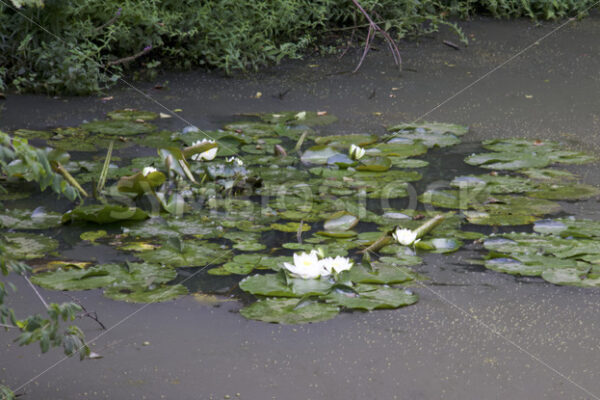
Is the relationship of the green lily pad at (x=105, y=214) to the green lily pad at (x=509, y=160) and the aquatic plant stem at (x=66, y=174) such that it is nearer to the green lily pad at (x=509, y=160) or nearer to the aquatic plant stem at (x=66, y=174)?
the aquatic plant stem at (x=66, y=174)

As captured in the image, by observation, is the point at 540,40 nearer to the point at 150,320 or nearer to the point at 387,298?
the point at 387,298

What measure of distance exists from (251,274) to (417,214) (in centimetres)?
72

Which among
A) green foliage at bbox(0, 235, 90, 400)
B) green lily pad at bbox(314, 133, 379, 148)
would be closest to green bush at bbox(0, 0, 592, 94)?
green lily pad at bbox(314, 133, 379, 148)

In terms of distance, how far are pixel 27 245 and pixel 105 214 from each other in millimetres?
269

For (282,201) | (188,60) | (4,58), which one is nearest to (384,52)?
(188,60)

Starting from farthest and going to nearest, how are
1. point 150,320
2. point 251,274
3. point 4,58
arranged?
1. point 4,58
2. point 251,274
3. point 150,320

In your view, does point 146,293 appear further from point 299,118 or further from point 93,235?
point 299,118

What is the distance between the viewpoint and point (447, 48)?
5.39 metres

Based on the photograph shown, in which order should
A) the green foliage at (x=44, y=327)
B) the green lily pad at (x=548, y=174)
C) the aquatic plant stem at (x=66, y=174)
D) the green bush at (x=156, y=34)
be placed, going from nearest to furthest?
the green foliage at (x=44, y=327)
the aquatic plant stem at (x=66, y=174)
the green lily pad at (x=548, y=174)
the green bush at (x=156, y=34)

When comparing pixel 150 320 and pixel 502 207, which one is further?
pixel 502 207

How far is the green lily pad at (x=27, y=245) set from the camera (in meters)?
2.21

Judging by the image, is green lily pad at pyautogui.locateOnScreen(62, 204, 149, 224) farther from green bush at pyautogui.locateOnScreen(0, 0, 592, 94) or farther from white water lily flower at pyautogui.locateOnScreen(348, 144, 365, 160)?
green bush at pyautogui.locateOnScreen(0, 0, 592, 94)

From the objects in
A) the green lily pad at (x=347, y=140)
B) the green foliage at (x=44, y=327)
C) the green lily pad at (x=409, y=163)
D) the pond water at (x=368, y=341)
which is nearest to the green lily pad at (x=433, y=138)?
the green lily pad at (x=347, y=140)

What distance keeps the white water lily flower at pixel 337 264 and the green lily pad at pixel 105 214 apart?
733mm
